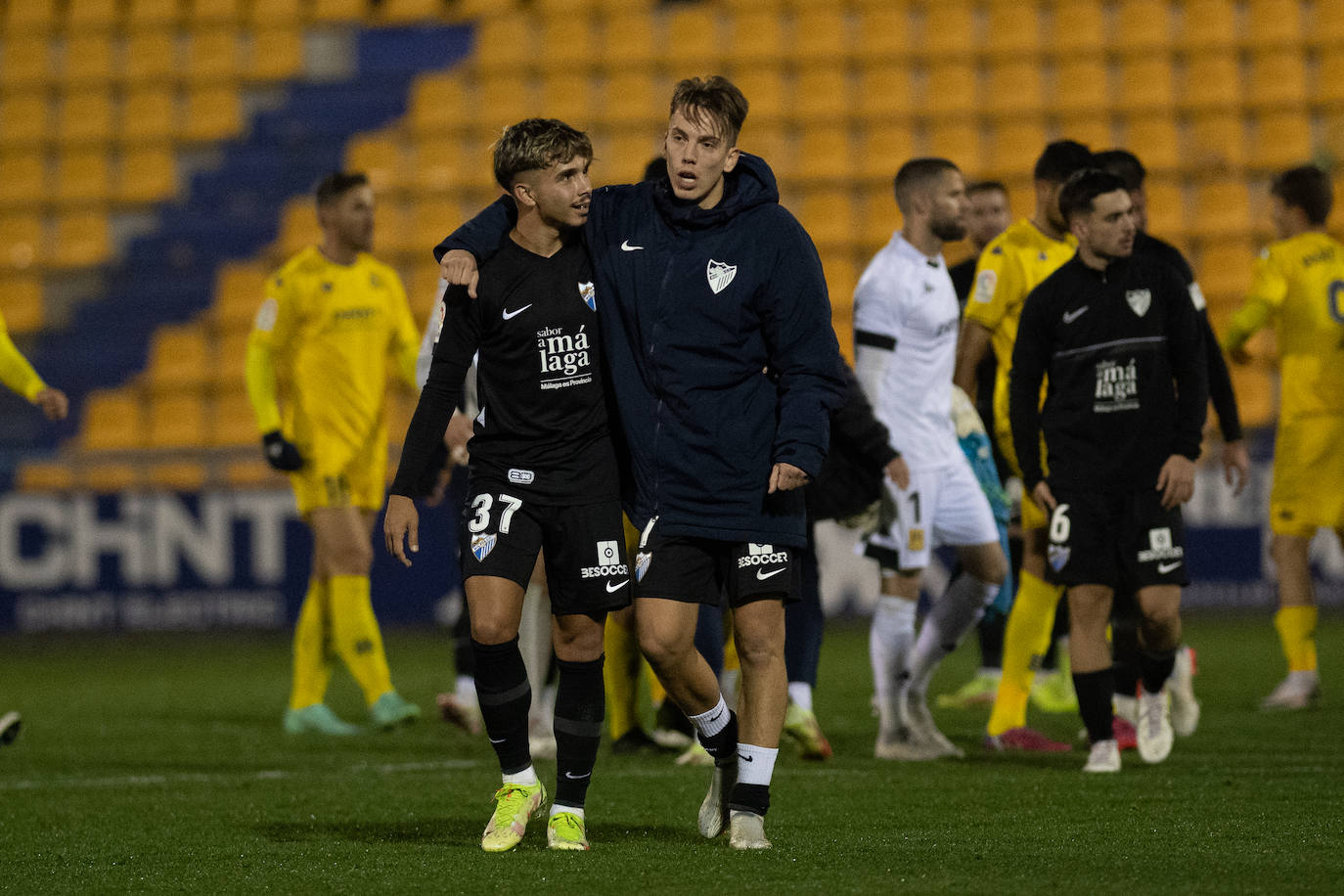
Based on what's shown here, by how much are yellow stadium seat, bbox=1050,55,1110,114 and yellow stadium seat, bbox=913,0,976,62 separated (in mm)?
863

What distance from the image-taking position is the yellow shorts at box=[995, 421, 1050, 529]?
21.3 ft

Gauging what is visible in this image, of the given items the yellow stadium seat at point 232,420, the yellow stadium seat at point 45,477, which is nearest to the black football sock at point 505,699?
the yellow stadium seat at point 45,477

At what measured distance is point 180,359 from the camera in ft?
50.2

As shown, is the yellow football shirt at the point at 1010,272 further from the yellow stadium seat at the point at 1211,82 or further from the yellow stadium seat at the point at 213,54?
the yellow stadium seat at the point at 213,54

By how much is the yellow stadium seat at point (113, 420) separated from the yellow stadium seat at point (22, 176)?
295cm

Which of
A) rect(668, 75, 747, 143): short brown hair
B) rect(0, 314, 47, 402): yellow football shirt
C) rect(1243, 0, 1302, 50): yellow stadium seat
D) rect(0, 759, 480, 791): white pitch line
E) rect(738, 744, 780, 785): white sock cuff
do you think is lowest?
rect(0, 759, 480, 791): white pitch line

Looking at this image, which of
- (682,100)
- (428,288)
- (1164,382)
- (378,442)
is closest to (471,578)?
(682,100)

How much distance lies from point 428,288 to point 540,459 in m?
11.7

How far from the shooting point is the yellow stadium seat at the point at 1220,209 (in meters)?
14.8

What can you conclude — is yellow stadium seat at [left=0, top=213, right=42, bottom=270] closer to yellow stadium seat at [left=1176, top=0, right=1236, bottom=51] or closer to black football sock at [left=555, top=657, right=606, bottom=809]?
yellow stadium seat at [left=1176, top=0, right=1236, bottom=51]

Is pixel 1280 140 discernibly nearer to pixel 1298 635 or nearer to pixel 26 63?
pixel 1298 635

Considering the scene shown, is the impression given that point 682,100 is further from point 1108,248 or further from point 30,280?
point 30,280

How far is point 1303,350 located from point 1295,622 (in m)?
1.29

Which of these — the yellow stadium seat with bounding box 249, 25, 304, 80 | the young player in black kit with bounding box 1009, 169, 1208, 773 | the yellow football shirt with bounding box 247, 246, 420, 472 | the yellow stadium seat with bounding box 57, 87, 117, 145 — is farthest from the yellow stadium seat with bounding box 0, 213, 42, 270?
the young player in black kit with bounding box 1009, 169, 1208, 773
